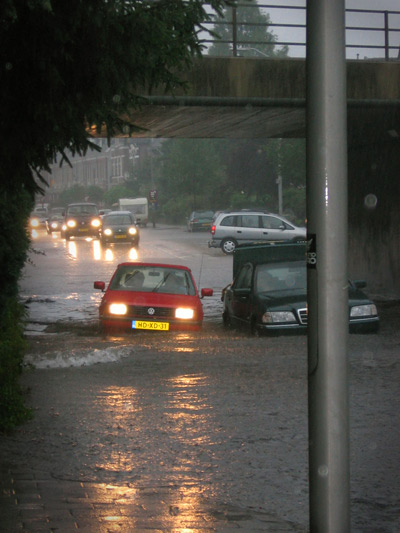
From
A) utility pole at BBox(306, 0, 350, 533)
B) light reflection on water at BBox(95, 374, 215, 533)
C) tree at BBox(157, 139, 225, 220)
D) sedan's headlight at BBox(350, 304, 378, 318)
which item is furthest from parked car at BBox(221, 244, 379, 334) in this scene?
tree at BBox(157, 139, 225, 220)

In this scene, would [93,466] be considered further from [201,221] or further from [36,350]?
[201,221]

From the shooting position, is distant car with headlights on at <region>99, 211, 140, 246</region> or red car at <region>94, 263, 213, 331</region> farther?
distant car with headlights on at <region>99, 211, 140, 246</region>

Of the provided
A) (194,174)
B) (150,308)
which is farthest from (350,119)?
(194,174)

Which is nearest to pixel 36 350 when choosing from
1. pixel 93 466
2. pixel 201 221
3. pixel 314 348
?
pixel 93 466

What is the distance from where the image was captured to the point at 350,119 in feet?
76.7

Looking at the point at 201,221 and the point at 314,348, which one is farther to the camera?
the point at 201,221

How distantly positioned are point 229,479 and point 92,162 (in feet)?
492

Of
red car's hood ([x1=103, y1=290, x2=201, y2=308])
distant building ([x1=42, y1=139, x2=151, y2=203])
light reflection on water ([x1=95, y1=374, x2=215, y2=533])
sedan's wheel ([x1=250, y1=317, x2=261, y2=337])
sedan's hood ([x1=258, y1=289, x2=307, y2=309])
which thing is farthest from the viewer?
distant building ([x1=42, y1=139, x2=151, y2=203])

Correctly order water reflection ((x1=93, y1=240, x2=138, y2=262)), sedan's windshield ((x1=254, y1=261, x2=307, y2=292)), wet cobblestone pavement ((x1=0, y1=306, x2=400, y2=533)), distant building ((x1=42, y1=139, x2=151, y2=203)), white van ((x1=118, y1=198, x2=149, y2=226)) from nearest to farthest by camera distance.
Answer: wet cobblestone pavement ((x1=0, y1=306, x2=400, y2=533)), sedan's windshield ((x1=254, y1=261, x2=307, y2=292)), water reflection ((x1=93, y1=240, x2=138, y2=262)), white van ((x1=118, y1=198, x2=149, y2=226)), distant building ((x1=42, y1=139, x2=151, y2=203))

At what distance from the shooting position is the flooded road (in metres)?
6.05

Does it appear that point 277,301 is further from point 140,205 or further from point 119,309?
point 140,205

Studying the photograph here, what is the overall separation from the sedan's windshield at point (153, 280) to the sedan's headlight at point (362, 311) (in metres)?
3.06

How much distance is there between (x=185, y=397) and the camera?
1005 centimetres

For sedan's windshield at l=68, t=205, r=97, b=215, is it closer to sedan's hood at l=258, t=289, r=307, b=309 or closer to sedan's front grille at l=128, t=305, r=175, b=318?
sedan's front grille at l=128, t=305, r=175, b=318
